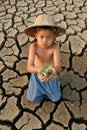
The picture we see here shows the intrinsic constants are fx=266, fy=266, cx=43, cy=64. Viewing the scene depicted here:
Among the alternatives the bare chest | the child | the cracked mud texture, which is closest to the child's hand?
the child

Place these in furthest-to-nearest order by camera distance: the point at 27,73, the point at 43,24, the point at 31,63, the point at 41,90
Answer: the point at 27,73 < the point at 41,90 < the point at 31,63 < the point at 43,24

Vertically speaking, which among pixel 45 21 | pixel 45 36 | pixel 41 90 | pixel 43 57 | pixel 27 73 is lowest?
pixel 27 73

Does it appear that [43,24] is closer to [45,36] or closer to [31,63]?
[45,36]

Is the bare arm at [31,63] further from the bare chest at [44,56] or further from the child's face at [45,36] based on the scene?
the child's face at [45,36]

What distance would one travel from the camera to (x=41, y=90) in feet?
7.98

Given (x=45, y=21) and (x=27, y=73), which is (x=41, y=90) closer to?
(x=27, y=73)

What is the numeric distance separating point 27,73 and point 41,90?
0.49m

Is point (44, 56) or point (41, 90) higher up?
point (44, 56)

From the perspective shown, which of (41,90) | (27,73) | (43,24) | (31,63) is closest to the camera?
(43,24)

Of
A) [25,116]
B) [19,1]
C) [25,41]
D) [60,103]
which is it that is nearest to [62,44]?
[25,41]

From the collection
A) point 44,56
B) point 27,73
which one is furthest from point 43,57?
point 27,73

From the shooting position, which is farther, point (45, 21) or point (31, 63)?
point (31, 63)

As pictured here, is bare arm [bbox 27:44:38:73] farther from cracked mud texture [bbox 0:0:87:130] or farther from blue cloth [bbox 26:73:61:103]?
cracked mud texture [bbox 0:0:87:130]

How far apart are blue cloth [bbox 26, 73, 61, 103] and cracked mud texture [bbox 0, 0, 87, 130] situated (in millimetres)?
73
